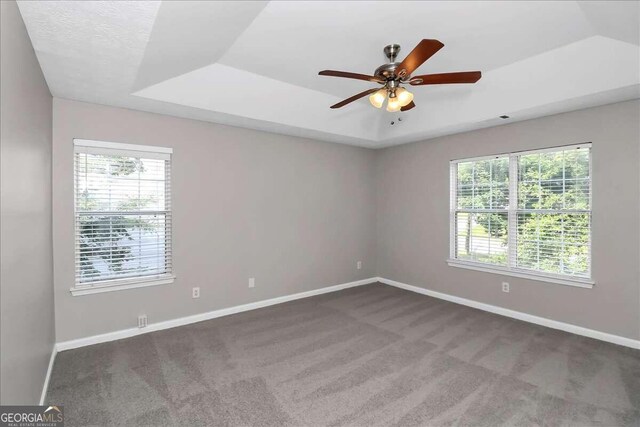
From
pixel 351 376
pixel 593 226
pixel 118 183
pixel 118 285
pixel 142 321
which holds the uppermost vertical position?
pixel 118 183

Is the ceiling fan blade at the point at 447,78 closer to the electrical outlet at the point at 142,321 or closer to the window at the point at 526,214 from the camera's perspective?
the window at the point at 526,214

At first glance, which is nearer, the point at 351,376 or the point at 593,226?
the point at 351,376

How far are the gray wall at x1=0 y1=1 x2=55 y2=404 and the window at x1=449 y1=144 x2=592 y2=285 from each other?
179 inches

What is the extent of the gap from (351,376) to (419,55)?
8.04 feet

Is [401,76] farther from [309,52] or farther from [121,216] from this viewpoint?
[121,216]

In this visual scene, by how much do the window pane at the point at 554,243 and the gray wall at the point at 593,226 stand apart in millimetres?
126

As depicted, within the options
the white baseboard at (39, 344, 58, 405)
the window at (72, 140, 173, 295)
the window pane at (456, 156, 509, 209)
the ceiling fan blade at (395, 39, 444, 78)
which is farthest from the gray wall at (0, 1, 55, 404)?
the window pane at (456, 156, 509, 209)

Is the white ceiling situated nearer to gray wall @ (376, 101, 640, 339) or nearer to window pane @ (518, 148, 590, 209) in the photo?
gray wall @ (376, 101, 640, 339)

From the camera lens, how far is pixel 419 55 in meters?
1.95

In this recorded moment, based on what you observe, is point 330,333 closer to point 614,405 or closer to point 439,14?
point 614,405

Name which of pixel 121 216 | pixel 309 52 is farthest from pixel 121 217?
pixel 309 52

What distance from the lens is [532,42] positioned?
2783mm

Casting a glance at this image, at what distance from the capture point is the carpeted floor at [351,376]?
209 cm

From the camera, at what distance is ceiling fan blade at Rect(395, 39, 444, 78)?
179 centimetres
